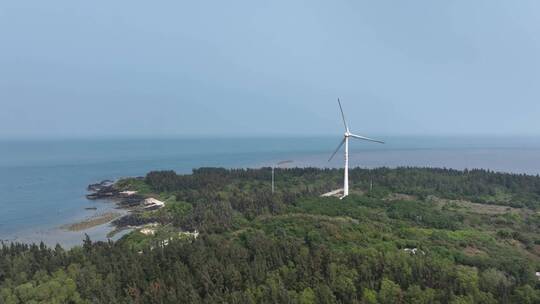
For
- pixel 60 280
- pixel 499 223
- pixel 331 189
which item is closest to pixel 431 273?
pixel 60 280

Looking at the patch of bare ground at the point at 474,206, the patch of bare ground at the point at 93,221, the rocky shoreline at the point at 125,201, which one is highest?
the patch of bare ground at the point at 474,206

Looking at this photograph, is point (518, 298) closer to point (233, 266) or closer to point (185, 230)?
point (233, 266)

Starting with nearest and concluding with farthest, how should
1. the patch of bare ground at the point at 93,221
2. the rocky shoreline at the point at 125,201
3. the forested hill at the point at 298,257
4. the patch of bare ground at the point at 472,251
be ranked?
the forested hill at the point at 298,257 < the patch of bare ground at the point at 472,251 < the patch of bare ground at the point at 93,221 < the rocky shoreline at the point at 125,201

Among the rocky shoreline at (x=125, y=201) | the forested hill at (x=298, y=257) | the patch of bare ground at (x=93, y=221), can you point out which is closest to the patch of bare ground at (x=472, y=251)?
the forested hill at (x=298, y=257)

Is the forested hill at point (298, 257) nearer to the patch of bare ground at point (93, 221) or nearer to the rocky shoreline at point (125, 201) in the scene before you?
the rocky shoreline at point (125, 201)

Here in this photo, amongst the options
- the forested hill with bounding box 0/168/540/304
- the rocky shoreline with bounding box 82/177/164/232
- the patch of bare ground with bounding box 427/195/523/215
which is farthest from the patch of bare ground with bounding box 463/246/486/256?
the rocky shoreline with bounding box 82/177/164/232

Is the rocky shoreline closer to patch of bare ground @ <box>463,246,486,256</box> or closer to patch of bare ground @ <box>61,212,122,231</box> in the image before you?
patch of bare ground @ <box>61,212,122,231</box>
